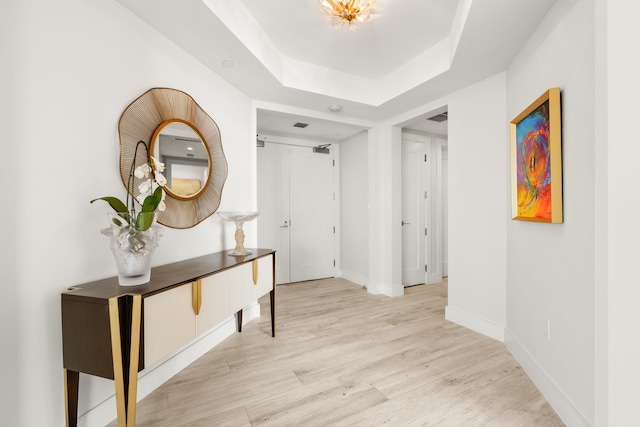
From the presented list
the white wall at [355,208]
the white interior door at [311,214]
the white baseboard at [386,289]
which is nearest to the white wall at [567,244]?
the white baseboard at [386,289]

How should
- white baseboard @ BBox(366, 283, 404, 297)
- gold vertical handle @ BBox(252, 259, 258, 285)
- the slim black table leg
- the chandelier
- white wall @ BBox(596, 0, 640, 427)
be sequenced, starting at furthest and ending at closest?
white baseboard @ BBox(366, 283, 404, 297) < gold vertical handle @ BBox(252, 259, 258, 285) < the chandelier < the slim black table leg < white wall @ BBox(596, 0, 640, 427)

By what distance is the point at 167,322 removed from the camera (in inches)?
57.3

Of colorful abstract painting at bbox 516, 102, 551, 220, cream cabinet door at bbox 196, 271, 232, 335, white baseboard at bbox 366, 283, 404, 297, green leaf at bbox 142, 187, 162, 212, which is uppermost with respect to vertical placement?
colorful abstract painting at bbox 516, 102, 551, 220

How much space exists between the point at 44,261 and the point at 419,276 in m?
4.35

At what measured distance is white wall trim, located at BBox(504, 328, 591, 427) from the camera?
4.82 feet

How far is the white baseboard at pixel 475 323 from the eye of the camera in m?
2.58

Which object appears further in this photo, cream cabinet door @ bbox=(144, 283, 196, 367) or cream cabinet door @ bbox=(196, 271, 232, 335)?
cream cabinet door @ bbox=(196, 271, 232, 335)

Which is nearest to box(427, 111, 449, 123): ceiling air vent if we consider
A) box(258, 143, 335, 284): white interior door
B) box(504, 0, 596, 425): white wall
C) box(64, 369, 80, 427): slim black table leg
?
box(504, 0, 596, 425): white wall

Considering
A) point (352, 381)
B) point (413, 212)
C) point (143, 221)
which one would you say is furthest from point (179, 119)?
point (413, 212)

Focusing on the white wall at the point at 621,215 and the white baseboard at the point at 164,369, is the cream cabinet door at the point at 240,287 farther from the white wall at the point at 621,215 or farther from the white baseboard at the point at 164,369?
the white wall at the point at 621,215

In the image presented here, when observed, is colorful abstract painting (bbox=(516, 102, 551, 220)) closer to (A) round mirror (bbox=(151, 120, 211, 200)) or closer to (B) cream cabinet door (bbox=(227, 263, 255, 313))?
(B) cream cabinet door (bbox=(227, 263, 255, 313))

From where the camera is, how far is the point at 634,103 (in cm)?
108

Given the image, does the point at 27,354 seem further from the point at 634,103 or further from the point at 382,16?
the point at 382,16

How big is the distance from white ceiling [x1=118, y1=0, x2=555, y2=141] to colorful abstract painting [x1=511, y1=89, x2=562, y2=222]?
61 cm
